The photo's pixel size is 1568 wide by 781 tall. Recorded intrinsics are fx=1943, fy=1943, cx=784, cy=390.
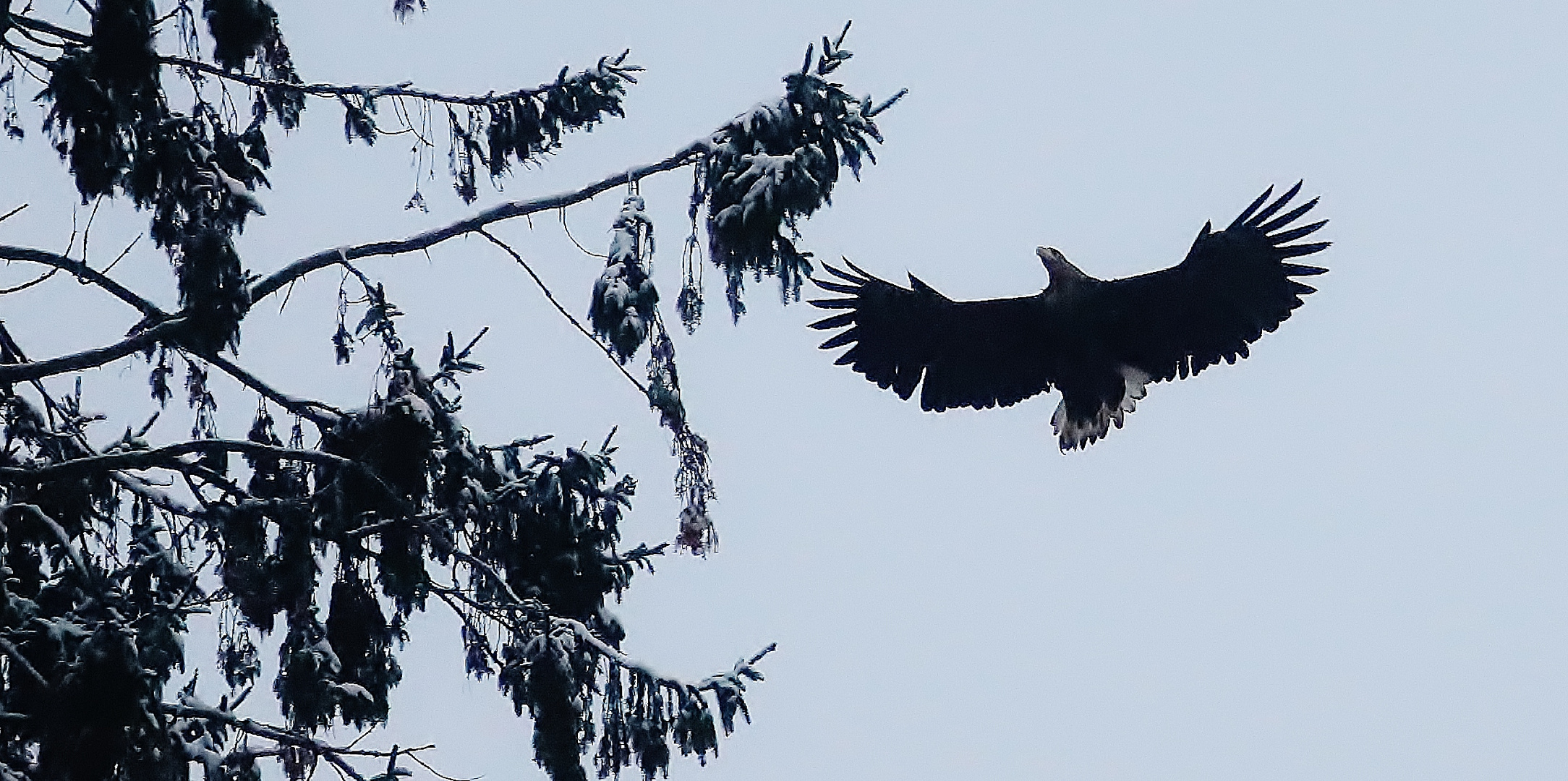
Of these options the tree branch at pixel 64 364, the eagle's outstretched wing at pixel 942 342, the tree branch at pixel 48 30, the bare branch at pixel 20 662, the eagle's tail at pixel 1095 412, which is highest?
the eagle's outstretched wing at pixel 942 342

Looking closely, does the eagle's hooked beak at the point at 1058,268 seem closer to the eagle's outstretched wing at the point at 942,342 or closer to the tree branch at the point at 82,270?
the eagle's outstretched wing at the point at 942,342

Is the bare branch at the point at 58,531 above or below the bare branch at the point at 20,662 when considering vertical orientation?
above

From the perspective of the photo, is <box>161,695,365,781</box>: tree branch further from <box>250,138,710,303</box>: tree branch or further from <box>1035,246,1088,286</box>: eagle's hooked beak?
<box>1035,246,1088,286</box>: eagle's hooked beak

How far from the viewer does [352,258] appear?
6172 mm

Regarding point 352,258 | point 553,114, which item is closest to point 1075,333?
point 553,114

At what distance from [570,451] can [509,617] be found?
58 cm

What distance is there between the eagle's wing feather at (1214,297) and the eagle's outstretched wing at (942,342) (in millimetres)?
466

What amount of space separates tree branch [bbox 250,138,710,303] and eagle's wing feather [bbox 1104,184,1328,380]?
424cm

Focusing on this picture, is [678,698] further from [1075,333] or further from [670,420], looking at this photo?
[1075,333]

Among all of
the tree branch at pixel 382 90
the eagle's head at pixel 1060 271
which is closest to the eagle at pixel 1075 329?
the eagle's head at pixel 1060 271

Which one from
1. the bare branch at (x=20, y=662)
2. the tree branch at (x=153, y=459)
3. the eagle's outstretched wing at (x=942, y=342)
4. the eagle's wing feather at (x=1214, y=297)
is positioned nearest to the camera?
the bare branch at (x=20, y=662)

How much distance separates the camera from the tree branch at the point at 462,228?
6.00 metres

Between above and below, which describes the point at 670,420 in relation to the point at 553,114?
below

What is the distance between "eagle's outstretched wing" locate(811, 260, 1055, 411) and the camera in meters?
10.3
